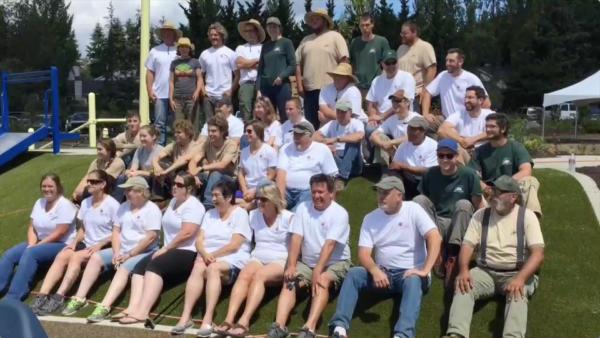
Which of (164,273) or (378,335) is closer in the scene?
A: (378,335)

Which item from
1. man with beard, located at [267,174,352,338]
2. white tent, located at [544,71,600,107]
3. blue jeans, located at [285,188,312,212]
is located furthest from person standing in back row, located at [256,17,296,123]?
white tent, located at [544,71,600,107]

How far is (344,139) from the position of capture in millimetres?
8750

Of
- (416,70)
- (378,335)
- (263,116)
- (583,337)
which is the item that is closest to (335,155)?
(263,116)

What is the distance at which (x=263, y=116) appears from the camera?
921 cm

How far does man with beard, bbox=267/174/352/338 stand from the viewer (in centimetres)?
653

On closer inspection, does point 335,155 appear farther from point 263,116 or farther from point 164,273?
point 164,273

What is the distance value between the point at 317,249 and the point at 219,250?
101 centimetres

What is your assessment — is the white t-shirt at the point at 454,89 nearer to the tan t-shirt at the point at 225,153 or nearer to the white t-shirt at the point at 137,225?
the tan t-shirt at the point at 225,153

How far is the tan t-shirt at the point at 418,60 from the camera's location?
9.73 meters

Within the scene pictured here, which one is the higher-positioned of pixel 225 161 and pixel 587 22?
pixel 587 22

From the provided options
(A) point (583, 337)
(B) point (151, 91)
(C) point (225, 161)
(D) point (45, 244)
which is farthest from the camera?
(B) point (151, 91)

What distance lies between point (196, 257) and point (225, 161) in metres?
1.65

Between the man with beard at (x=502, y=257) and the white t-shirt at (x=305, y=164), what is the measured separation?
216 centimetres

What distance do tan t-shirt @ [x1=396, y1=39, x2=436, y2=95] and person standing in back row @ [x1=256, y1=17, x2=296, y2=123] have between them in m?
1.53
